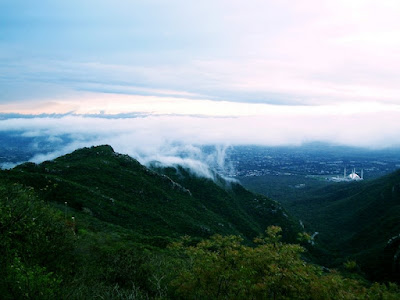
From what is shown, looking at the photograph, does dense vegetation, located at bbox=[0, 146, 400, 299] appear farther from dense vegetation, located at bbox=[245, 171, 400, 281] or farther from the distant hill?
the distant hill

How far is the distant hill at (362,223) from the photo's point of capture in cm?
6244

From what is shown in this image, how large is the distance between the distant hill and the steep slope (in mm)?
20989

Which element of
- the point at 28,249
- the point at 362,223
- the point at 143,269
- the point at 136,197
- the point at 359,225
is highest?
the point at 28,249

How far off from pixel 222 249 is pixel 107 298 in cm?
593

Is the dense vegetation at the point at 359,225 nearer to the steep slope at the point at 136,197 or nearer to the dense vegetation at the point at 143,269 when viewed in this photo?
the steep slope at the point at 136,197

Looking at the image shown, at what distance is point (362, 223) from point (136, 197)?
96.4 meters

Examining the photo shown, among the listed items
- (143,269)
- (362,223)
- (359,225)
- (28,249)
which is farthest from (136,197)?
(362,223)

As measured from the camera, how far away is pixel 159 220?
58156 millimetres

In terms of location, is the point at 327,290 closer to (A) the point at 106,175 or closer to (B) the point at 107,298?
(B) the point at 107,298

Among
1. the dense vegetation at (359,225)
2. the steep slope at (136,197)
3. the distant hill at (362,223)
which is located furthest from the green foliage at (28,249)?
the distant hill at (362,223)

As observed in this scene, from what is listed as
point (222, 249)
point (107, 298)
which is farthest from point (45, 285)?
point (222, 249)

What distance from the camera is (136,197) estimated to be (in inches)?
2598

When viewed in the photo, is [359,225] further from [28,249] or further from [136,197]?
[28,249]

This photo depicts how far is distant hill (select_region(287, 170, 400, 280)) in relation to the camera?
6244 centimetres
